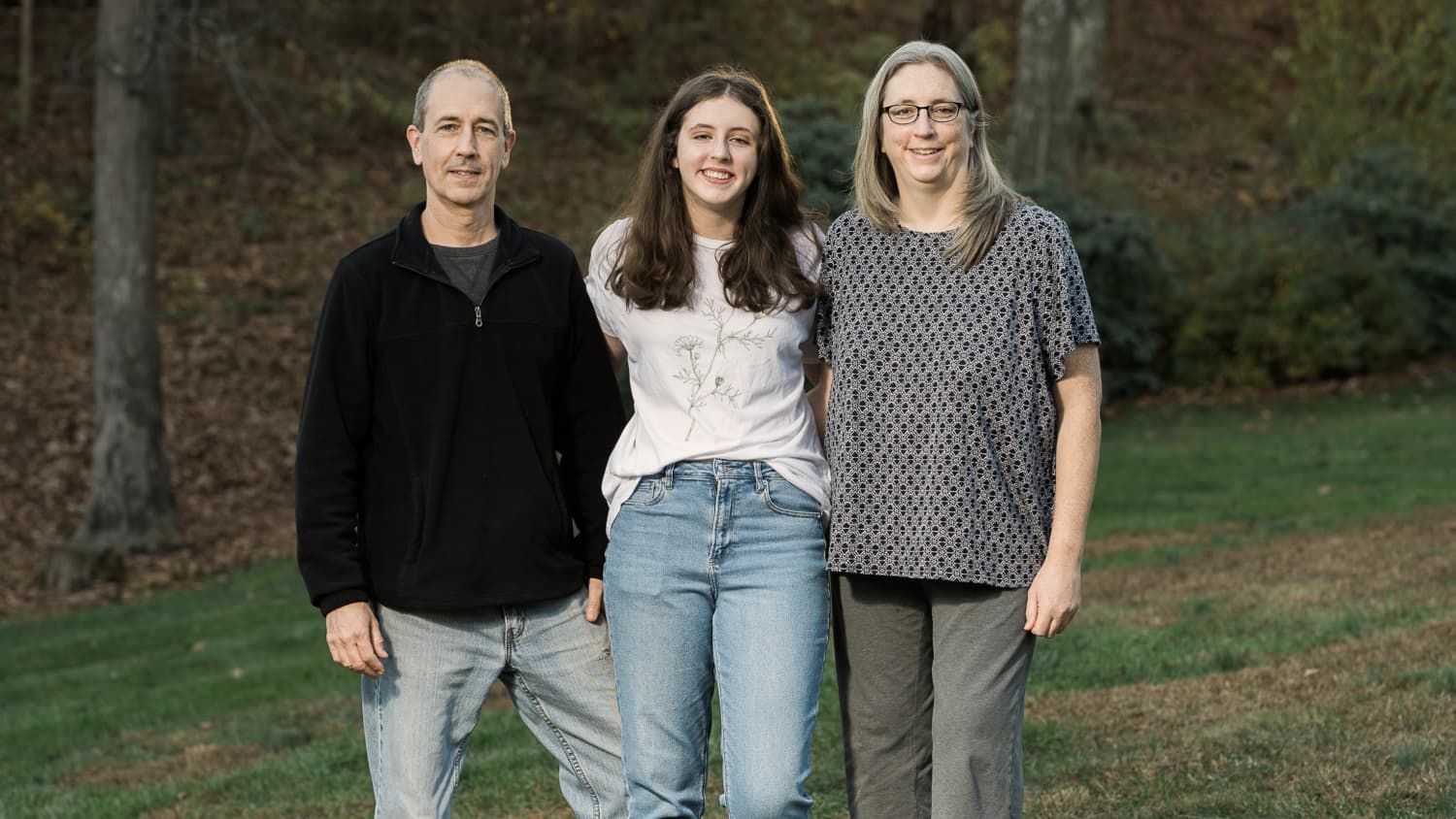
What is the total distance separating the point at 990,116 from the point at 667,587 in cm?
130

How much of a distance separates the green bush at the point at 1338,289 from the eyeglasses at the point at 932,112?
1469cm

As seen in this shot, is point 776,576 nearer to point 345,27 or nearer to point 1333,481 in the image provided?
point 1333,481

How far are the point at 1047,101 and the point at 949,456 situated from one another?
1525 cm

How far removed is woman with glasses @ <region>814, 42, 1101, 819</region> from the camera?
3223 mm

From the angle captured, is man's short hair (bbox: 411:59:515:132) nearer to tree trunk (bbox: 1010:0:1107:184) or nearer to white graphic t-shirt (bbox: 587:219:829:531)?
white graphic t-shirt (bbox: 587:219:829:531)

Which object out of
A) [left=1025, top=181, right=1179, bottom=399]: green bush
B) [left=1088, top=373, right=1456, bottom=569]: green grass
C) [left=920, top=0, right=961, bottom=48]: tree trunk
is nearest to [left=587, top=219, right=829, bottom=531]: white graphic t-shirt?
[left=1088, top=373, right=1456, bottom=569]: green grass

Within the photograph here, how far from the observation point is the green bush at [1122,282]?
1659cm

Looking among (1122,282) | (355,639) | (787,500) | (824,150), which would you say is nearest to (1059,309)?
(787,500)

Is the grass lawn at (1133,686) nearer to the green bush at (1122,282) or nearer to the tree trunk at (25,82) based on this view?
the green bush at (1122,282)

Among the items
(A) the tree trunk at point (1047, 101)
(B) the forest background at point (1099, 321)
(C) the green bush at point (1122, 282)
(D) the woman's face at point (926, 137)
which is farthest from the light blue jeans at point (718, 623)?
(A) the tree trunk at point (1047, 101)

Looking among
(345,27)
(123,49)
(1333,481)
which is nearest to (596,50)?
(345,27)

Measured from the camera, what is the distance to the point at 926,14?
2748cm

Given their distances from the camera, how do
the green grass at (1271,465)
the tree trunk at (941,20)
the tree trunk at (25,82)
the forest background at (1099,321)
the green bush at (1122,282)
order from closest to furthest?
the forest background at (1099,321)
the green grass at (1271,465)
the green bush at (1122,282)
the tree trunk at (25,82)
the tree trunk at (941,20)

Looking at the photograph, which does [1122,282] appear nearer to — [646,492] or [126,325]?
[126,325]
